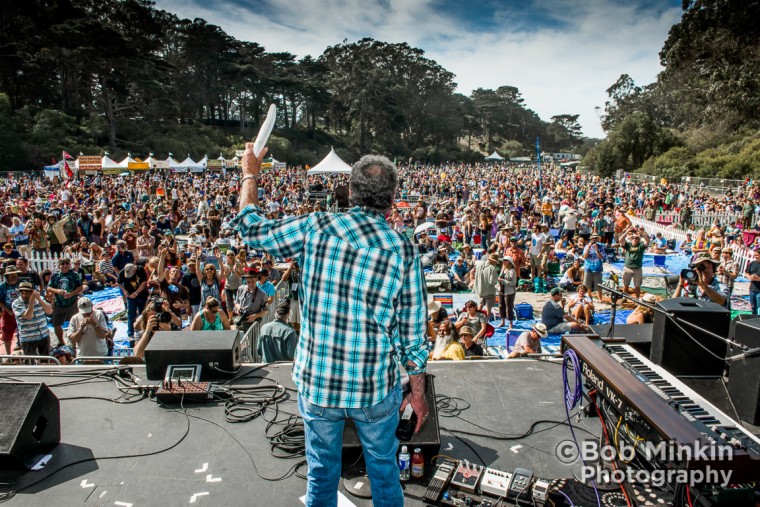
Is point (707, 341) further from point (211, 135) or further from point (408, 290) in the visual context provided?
point (211, 135)

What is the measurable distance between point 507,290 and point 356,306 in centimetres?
786

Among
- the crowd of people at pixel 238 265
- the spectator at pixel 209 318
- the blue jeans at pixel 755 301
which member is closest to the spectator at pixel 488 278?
the crowd of people at pixel 238 265

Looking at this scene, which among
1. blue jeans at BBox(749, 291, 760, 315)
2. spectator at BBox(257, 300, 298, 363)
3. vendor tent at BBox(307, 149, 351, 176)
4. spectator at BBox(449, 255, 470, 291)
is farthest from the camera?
vendor tent at BBox(307, 149, 351, 176)

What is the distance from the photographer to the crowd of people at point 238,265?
6.32 meters

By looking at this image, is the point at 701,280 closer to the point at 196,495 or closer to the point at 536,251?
the point at 536,251

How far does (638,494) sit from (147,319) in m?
5.64

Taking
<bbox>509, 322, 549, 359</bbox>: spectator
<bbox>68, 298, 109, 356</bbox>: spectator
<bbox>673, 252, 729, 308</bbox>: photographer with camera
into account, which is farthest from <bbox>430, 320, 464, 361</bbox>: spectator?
<bbox>68, 298, 109, 356</bbox>: spectator

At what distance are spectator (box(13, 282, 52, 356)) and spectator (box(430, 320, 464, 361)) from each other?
504cm

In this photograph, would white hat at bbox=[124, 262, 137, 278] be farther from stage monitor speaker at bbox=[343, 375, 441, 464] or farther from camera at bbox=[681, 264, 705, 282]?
camera at bbox=[681, 264, 705, 282]

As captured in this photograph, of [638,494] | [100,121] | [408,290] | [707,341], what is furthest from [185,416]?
[100,121]

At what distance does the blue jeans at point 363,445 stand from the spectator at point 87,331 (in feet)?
16.8

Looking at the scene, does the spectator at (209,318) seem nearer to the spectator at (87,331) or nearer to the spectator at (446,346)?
the spectator at (87,331)

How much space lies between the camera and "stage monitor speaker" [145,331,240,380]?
3775 mm

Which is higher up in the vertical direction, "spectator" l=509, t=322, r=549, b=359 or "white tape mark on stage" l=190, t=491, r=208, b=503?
"white tape mark on stage" l=190, t=491, r=208, b=503
